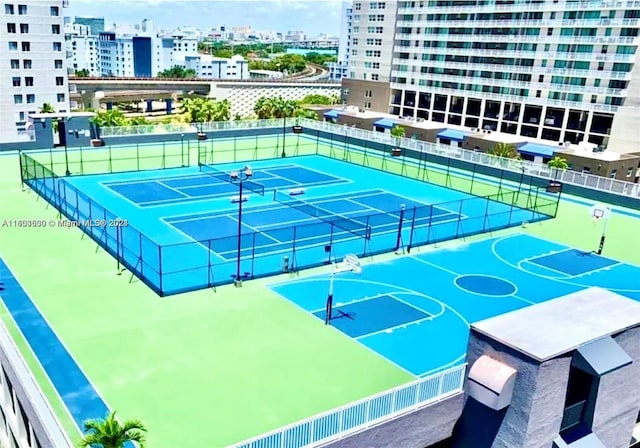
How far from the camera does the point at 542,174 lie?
4450 centimetres

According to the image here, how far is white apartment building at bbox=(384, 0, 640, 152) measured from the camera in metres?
63.4

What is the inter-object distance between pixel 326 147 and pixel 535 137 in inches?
1205

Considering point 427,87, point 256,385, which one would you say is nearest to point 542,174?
point 256,385

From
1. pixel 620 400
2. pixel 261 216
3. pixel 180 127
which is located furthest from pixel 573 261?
pixel 180 127

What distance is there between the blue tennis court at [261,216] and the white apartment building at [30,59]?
34.9 meters

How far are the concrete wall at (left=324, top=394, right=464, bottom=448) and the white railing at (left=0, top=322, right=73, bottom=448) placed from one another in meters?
5.46

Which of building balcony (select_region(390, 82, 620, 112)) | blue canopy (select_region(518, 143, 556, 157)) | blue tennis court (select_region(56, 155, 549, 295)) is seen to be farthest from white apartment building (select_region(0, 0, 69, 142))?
blue canopy (select_region(518, 143, 556, 157))

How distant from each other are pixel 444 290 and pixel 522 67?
5473 centimetres

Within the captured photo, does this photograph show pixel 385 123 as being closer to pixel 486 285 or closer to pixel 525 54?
pixel 525 54

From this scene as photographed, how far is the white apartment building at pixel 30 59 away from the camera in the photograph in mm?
67625

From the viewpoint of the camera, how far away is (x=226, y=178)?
43.5 m

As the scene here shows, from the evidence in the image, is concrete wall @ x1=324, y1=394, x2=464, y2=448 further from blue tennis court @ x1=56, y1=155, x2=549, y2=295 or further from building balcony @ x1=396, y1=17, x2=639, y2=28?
building balcony @ x1=396, y1=17, x2=639, y2=28

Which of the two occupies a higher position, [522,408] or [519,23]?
[519,23]

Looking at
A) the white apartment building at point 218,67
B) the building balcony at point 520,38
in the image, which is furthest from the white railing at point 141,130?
the white apartment building at point 218,67
